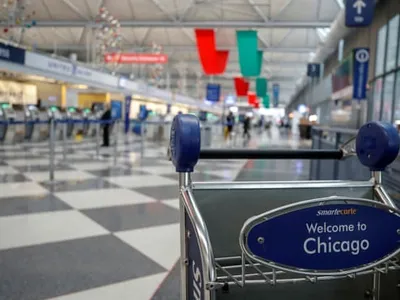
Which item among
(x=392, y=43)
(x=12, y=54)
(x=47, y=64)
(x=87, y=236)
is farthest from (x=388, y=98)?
(x=87, y=236)

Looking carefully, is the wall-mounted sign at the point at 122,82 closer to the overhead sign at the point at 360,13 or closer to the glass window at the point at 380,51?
the glass window at the point at 380,51

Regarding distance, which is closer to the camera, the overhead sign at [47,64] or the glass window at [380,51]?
the overhead sign at [47,64]

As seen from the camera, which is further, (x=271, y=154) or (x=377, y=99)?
(x=377, y=99)

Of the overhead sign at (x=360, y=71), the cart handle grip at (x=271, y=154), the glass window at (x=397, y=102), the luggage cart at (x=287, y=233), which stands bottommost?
the luggage cart at (x=287, y=233)

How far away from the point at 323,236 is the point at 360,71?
31.8ft

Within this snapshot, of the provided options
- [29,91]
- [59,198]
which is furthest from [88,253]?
[29,91]

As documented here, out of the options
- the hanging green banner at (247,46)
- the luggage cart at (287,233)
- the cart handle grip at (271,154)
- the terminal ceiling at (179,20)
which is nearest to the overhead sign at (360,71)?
the terminal ceiling at (179,20)

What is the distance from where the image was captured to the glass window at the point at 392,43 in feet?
29.8

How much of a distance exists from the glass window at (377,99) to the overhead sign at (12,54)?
8.89m

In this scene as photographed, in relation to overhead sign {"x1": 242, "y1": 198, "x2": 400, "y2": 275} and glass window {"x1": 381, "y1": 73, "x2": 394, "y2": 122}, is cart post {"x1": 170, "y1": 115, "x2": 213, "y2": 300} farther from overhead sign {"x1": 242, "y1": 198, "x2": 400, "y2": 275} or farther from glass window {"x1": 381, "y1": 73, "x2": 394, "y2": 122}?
glass window {"x1": 381, "y1": 73, "x2": 394, "y2": 122}

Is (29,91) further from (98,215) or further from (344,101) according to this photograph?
(98,215)

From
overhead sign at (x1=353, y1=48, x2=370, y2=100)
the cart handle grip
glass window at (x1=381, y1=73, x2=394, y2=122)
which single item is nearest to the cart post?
the cart handle grip

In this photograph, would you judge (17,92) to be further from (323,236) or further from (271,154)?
(323,236)

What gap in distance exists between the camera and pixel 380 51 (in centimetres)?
1062
